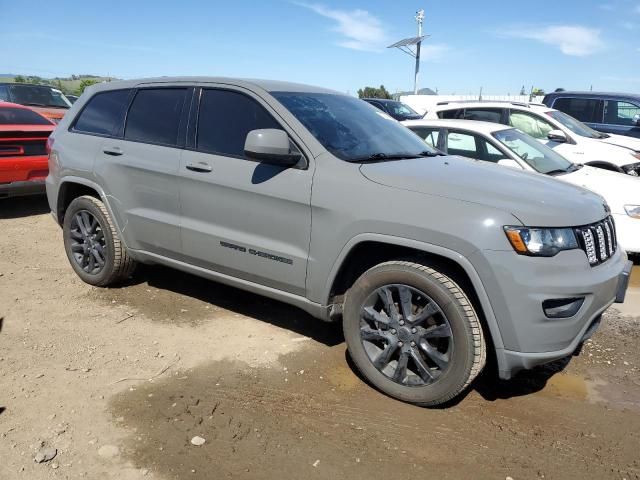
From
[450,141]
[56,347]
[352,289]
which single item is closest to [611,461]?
[352,289]

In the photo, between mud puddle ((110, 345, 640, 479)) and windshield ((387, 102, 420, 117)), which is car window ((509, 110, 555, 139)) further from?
windshield ((387, 102, 420, 117))

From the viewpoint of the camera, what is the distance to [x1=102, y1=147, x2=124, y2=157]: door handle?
4.25m

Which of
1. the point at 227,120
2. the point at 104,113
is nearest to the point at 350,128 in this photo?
the point at 227,120

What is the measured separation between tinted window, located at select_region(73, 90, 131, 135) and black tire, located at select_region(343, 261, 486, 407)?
2.59 m

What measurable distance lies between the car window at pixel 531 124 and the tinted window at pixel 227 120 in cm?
571

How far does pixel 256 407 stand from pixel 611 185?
15.8 feet

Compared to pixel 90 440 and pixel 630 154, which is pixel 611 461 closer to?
pixel 90 440

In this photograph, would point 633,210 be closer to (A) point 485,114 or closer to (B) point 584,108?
(A) point 485,114

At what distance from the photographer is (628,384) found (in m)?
3.47

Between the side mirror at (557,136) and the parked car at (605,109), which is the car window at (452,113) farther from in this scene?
the parked car at (605,109)

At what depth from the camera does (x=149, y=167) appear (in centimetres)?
402

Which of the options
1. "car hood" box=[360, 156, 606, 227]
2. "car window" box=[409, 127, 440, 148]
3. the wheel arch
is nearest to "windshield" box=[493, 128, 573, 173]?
"car window" box=[409, 127, 440, 148]

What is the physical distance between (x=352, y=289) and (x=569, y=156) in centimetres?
570

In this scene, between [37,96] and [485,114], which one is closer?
[485,114]
